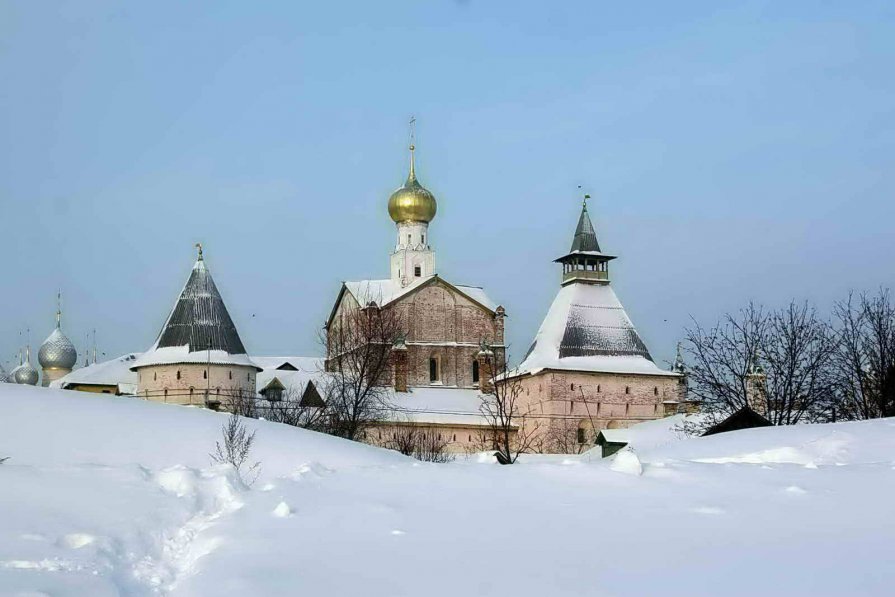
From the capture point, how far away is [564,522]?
7.91m

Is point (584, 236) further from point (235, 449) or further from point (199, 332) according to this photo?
point (235, 449)

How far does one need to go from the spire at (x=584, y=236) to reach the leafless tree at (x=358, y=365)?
810 centimetres

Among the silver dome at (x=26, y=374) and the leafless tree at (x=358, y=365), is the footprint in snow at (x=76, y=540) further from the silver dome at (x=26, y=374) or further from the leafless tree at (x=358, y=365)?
the silver dome at (x=26, y=374)

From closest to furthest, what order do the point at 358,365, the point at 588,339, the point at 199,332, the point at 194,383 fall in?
the point at 194,383, the point at 199,332, the point at 358,365, the point at 588,339

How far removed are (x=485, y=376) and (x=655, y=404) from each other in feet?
22.8

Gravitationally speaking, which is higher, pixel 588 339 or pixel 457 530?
pixel 588 339

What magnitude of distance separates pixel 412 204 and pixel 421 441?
13918 millimetres

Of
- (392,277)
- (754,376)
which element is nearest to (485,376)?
(392,277)

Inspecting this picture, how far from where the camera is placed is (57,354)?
59.7m

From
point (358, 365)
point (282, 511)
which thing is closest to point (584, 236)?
point (358, 365)

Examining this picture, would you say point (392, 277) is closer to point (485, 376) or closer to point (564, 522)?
point (485, 376)

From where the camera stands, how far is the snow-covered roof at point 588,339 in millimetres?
47438

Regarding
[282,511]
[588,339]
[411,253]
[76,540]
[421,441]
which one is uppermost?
[411,253]

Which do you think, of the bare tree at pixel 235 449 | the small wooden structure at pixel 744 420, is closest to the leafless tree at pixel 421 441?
the small wooden structure at pixel 744 420
